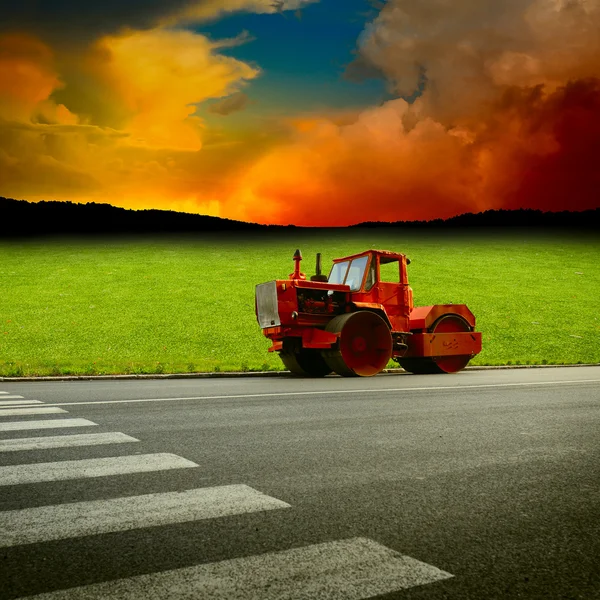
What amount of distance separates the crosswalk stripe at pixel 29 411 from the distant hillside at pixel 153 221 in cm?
5425

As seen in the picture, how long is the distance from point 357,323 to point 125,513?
39.7ft

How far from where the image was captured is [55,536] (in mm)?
3986

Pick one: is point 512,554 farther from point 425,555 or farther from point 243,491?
point 243,491

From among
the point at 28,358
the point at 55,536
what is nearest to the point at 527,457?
the point at 55,536

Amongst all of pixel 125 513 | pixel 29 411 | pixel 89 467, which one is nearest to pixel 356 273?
pixel 29 411

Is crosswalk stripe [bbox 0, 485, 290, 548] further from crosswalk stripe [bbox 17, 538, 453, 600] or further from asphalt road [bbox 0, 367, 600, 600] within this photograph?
crosswalk stripe [bbox 17, 538, 453, 600]

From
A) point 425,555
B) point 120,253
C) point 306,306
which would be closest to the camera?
point 425,555

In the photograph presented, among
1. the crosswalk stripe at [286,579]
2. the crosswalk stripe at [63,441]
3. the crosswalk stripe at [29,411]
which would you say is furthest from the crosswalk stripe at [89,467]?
the crosswalk stripe at [29,411]

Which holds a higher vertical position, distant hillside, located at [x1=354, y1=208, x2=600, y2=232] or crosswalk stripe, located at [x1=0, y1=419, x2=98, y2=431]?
distant hillside, located at [x1=354, y1=208, x2=600, y2=232]

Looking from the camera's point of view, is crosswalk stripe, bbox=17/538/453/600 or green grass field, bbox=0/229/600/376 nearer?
crosswalk stripe, bbox=17/538/453/600

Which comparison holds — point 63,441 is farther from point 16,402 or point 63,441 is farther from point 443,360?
point 443,360

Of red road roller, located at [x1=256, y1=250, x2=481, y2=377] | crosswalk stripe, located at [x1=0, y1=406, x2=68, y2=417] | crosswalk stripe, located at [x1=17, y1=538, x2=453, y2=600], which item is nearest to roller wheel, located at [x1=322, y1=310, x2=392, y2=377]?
red road roller, located at [x1=256, y1=250, x2=481, y2=377]

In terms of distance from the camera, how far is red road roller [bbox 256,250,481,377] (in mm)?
16266

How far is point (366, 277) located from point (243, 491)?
487 inches
